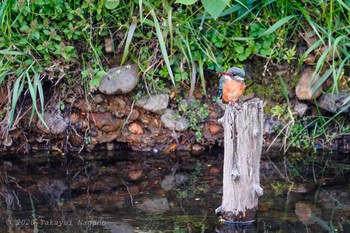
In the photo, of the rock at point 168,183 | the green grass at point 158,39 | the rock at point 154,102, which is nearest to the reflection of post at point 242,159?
the rock at point 168,183

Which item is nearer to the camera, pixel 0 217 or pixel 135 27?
pixel 0 217

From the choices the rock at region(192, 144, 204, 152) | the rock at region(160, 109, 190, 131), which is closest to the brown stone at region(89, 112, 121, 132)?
the rock at region(160, 109, 190, 131)

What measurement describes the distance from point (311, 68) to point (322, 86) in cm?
20

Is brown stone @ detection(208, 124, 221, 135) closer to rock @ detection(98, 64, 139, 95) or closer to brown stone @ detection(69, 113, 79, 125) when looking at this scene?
rock @ detection(98, 64, 139, 95)

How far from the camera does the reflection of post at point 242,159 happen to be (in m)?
4.54

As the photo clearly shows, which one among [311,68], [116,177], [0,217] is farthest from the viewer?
[311,68]

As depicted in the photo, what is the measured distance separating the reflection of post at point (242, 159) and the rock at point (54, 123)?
2034 mm

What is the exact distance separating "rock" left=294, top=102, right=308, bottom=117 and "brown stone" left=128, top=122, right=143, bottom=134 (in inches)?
58.4

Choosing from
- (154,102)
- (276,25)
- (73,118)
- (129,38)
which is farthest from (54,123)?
(276,25)

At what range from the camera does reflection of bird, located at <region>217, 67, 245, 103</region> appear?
495cm

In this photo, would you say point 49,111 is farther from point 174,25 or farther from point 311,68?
point 311,68

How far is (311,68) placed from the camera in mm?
6203

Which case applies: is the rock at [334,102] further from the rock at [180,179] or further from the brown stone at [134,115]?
the brown stone at [134,115]

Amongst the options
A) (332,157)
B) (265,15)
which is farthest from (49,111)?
(332,157)
